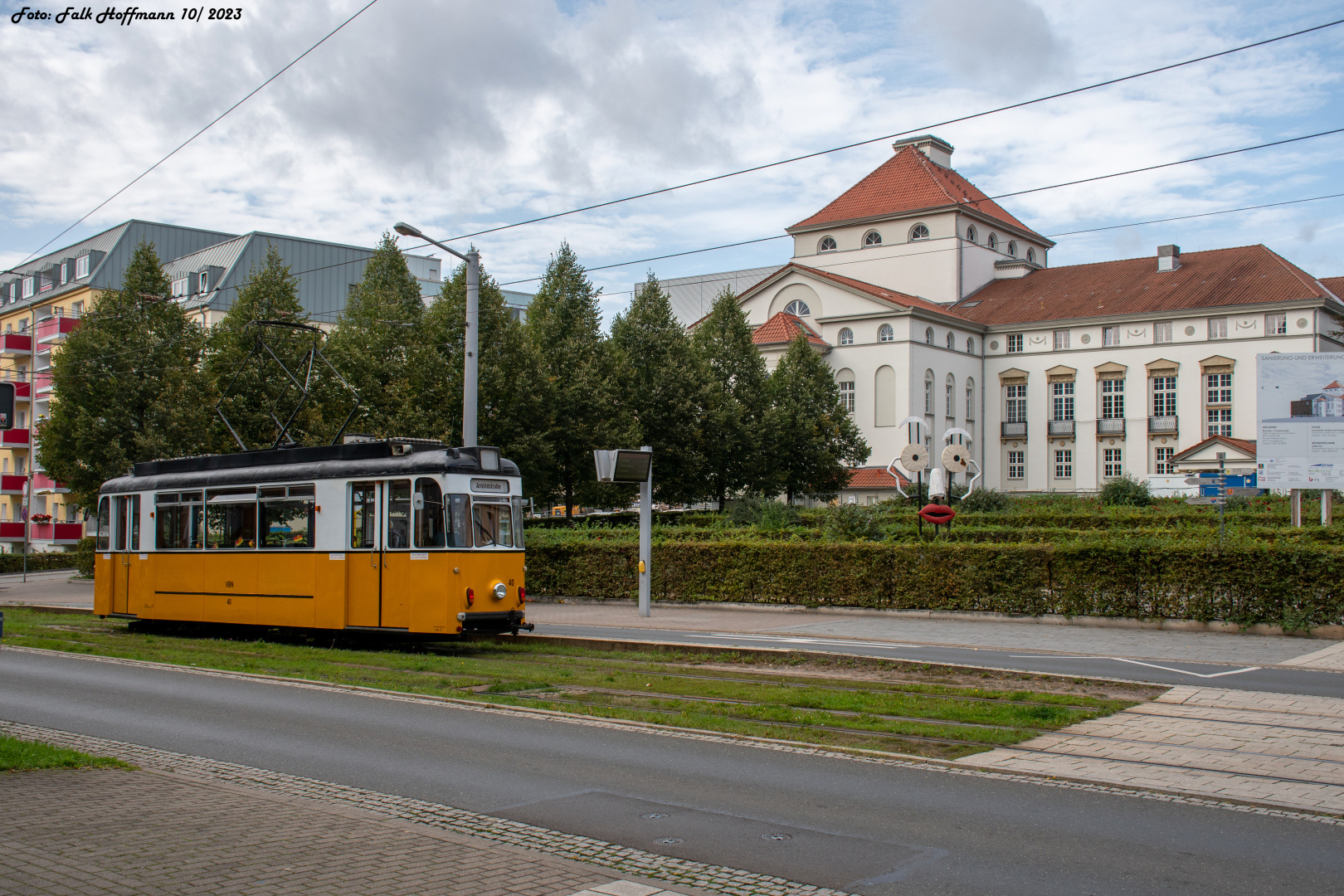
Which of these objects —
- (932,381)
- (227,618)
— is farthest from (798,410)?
(227,618)

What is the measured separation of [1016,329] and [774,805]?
7044 centimetres

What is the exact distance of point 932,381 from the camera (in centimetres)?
6962

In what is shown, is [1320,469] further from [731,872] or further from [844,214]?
[844,214]

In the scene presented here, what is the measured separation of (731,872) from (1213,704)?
7174 millimetres

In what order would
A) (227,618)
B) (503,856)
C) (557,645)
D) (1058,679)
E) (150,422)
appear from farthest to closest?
1. (150,422)
2. (227,618)
3. (557,645)
4. (1058,679)
5. (503,856)

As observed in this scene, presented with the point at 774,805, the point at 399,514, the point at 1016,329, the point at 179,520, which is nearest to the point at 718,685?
the point at 774,805

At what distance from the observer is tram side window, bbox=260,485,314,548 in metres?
17.8

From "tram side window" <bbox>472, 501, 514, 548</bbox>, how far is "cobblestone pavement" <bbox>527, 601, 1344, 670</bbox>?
438 cm

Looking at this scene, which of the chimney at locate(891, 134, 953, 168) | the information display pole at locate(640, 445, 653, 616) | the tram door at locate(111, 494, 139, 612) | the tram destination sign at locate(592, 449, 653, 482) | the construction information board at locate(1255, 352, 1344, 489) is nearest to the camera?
the tram door at locate(111, 494, 139, 612)

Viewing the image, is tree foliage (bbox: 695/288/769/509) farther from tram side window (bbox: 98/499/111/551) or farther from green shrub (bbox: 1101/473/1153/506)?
tram side window (bbox: 98/499/111/551)

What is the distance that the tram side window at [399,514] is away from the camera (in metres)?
16.7

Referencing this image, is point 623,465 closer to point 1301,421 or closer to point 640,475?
point 640,475

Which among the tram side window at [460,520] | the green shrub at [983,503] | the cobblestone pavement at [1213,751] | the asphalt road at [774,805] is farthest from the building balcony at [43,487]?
the cobblestone pavement at [1213,751]

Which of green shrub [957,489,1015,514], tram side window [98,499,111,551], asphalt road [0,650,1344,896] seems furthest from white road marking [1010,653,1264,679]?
green shrub [957,489,1015,514]
